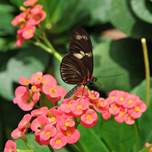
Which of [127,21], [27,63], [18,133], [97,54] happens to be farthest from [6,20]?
[18,133]

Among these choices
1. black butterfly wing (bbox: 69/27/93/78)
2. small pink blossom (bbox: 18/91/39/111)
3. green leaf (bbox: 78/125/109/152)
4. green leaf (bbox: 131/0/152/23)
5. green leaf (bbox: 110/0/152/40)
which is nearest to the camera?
small pink blossom (bbox: 18/91/39/111)

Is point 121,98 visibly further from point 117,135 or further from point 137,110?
point 117,135

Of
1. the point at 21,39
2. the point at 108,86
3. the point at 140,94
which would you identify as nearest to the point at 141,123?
the point at 140,94

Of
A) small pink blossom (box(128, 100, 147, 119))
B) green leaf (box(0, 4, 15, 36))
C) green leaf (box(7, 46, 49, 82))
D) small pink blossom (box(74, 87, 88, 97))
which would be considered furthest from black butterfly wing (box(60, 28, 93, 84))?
green leaf (box(0, 4, 15, 36))

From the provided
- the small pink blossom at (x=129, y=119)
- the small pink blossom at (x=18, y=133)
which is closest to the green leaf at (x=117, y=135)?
the small pink blossom at (x=129, y=119)

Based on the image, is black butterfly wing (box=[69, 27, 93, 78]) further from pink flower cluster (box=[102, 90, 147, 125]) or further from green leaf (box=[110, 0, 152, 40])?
green leaf (box=[110, 0, 152, 40])

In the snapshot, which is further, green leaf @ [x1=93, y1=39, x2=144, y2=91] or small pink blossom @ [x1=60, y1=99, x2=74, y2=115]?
green leaf @ [x1=93, y1=39, x2=144, y2=91]

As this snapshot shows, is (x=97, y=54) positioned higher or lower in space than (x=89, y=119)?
lower
